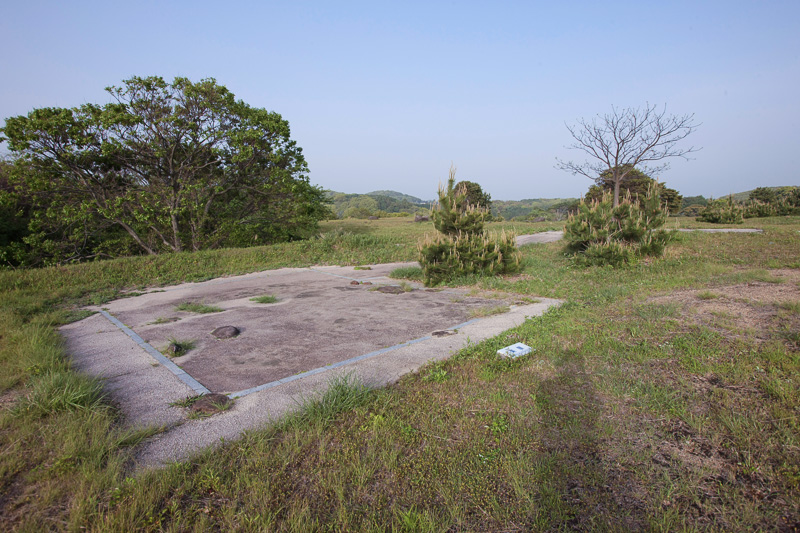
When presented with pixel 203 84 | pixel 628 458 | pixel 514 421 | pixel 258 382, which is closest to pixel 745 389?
pixel 628 458

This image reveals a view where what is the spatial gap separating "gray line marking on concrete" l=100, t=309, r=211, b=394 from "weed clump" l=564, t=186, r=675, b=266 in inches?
357

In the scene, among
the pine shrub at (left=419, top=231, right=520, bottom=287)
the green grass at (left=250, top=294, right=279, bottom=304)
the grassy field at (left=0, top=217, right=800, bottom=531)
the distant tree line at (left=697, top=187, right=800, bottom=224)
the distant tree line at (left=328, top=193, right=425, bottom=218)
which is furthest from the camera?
the distant tree line at (left=328, top=193, right=425, bottom=218)

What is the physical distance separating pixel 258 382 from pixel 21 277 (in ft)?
26.7

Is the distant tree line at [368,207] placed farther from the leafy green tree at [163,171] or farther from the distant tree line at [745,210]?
the distant tree line at [745,210]

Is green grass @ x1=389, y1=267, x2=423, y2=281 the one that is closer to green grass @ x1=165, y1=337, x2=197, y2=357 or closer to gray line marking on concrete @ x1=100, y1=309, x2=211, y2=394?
green grass @ x1=165, y1=337, x2=197, y2=357

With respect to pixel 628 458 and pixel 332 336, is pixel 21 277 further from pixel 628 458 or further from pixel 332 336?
pixel 628 458

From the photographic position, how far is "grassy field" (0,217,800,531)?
6.42 feet

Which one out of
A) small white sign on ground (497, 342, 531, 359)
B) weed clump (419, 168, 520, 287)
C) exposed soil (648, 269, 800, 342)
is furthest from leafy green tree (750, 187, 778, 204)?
small white sign on ground (497, 342, 531, 359)

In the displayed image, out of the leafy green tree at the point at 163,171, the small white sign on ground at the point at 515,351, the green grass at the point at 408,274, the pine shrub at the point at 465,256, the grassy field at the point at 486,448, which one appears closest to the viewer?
the grassy field at the point at 486,448

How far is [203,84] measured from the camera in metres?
12.8

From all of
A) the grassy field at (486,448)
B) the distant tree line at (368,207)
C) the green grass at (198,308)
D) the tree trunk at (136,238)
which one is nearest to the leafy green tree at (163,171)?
the tree trunk at (136,238)

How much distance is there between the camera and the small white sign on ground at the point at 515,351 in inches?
156

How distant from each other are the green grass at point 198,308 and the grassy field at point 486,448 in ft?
6.66

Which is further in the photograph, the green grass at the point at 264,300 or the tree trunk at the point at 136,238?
the tree trunk at the point at 136,238
